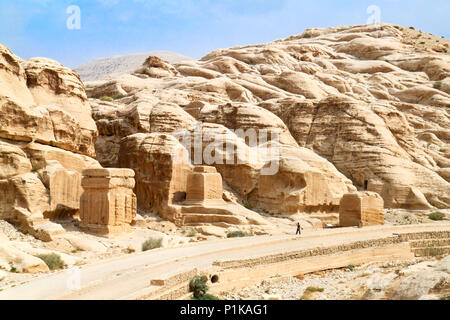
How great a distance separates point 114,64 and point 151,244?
98.1m

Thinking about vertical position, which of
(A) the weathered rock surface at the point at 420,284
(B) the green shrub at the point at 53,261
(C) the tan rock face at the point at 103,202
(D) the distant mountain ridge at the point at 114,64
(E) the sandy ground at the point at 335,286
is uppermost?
(D) the distant mountain ridge at the point at 114,64

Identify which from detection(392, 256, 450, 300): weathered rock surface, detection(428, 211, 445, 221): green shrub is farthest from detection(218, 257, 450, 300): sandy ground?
detection(428, 211, 445, 221): green shrub

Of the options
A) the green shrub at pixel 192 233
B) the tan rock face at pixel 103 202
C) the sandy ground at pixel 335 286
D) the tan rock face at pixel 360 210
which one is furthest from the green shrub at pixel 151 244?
the tan rock face at pixel 360 210

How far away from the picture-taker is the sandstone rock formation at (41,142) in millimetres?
16922

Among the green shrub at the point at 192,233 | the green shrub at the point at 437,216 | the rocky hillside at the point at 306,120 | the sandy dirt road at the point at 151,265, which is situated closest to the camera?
the sandy dirt road at the point at 151,265

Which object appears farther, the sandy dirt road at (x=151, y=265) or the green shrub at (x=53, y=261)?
the green shrub at (x=53, y=261)

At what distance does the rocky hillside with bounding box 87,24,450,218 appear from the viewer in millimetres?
25375

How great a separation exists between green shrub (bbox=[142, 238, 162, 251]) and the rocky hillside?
19.6ft

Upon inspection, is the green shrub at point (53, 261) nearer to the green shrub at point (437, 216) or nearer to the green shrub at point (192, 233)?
the green shrub at point (192, 233)

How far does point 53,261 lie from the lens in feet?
44.5

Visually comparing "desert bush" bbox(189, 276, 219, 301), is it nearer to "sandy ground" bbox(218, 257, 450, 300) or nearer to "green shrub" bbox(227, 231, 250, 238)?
"sandy ground" bbox(218, 257, 450, 300)

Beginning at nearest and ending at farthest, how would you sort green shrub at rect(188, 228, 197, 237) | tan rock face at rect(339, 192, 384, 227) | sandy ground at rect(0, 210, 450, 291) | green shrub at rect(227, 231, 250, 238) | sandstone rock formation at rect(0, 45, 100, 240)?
sandy ground at rect(0, 210, 450, 291), sandstone rock formation at rect(0, 45, 100, 240), green shrub at rect(227, 231, 250, 238), green shrub at rect(188, 228, 197, 237), tan rock face at rect(339, 192, 384, 227)

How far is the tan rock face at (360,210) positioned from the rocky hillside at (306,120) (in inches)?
66.0

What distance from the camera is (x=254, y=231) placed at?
818 inches
